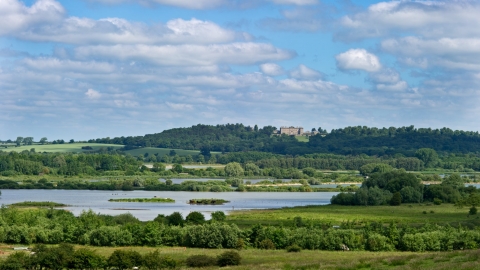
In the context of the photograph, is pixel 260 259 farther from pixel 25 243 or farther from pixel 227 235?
pixel 25 243

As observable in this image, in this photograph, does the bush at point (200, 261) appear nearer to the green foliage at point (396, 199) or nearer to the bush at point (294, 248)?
the bush at point (294, 248)

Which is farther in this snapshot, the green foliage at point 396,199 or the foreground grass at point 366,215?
the green foliage at point 396,199

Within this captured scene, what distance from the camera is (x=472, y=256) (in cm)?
3234

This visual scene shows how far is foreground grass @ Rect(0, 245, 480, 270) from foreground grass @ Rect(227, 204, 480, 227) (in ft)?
63.8

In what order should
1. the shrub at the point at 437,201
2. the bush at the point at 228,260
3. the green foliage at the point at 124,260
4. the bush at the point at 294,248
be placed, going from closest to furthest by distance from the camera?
1. the green foliage at the point at 124,260
2. the bush at the point at 228,260
3. the bush at the point at 294,248
4. the shrub at the point at 437,201

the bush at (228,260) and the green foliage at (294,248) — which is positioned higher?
the bush at (228,260)

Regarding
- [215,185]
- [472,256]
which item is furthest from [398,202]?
[472,256]

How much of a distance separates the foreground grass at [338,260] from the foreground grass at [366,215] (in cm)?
1944

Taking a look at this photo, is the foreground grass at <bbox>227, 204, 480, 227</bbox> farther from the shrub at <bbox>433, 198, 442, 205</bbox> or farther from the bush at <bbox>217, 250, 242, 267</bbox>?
the bush at <bbox>217, 250, 242, 267</bbox>

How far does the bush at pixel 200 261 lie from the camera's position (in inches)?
1689

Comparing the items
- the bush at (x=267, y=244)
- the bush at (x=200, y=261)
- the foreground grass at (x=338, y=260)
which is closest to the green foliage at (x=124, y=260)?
the foreground grass at (x=338, y=260)

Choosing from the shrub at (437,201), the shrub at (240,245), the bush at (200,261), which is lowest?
the shrub at (240,245)

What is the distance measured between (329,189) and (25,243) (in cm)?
10897

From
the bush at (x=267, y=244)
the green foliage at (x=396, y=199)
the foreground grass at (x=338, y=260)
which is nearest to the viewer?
the foreground grass at (x=338, y=260)
